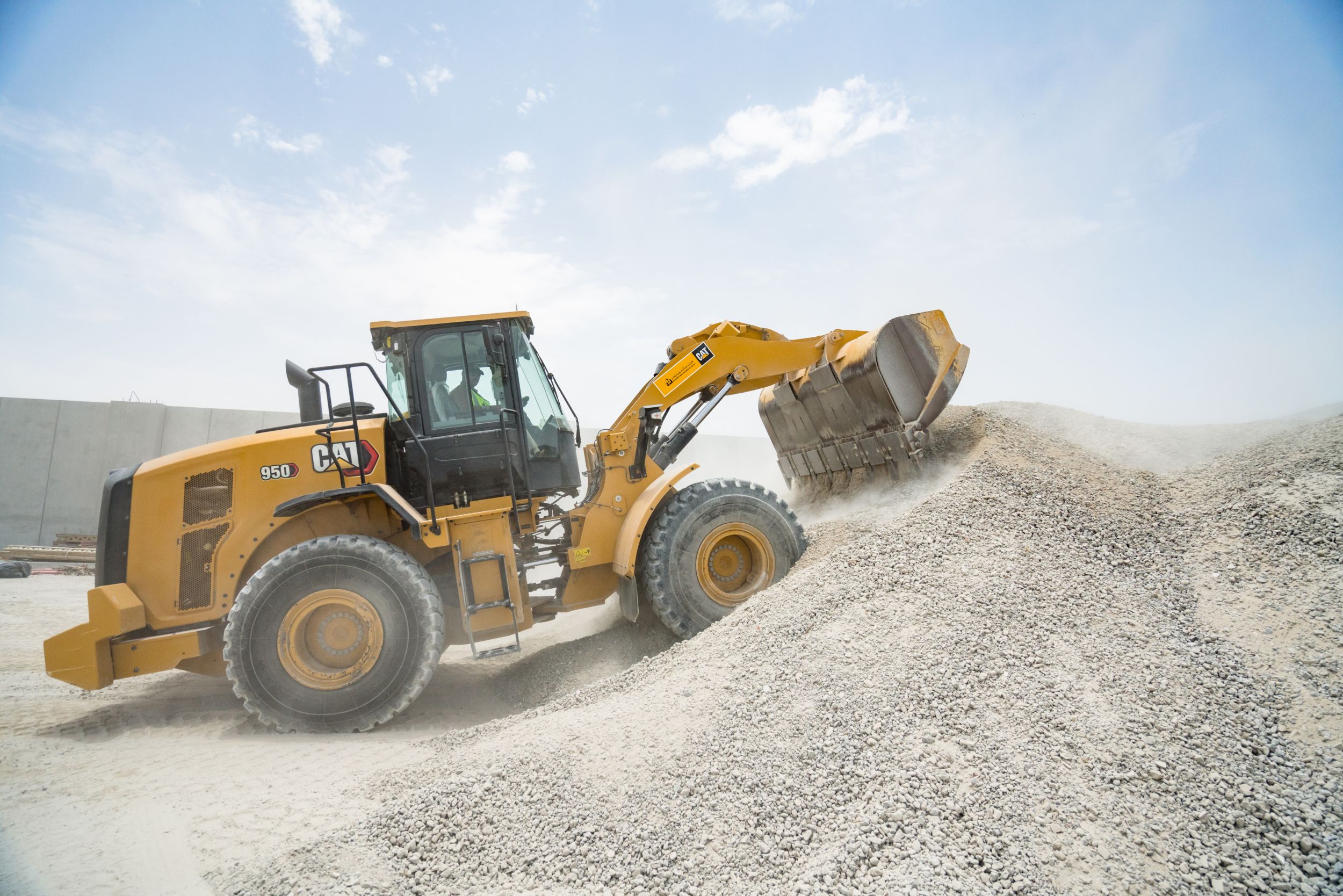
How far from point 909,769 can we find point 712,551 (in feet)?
9.29

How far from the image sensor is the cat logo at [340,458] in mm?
→ 4922

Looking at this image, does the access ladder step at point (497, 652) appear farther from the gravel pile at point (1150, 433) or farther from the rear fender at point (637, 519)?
the gravel pile at point (1150, 433)

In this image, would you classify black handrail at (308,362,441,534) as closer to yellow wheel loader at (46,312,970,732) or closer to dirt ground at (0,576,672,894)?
yellow wheel loader at (46,312,970,732)

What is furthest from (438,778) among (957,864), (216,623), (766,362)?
(766,362)

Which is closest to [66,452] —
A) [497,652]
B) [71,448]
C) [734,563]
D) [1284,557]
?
[71,448]

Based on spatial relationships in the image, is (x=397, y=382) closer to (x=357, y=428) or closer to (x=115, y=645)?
(x=357, y=428)

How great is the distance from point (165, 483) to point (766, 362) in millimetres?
4557

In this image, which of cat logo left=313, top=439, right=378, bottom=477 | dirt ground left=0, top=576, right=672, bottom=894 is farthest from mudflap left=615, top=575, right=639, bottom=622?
cat logo left=313, top=439, right=378, bottom=477

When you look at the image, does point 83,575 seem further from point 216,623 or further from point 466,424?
point 466,424

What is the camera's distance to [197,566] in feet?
15.5

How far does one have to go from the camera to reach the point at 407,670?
4.53 metres

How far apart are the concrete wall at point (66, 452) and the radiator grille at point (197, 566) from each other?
13.3 meters

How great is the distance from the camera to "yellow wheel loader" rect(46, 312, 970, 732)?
4.49 m

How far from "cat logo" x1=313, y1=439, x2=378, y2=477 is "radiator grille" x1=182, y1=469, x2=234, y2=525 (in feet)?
1.80
